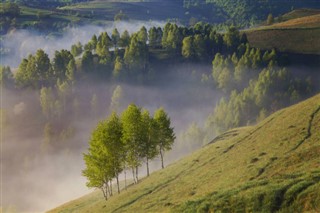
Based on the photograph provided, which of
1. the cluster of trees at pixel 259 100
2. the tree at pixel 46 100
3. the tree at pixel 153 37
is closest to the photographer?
the cluster of trees at pixel 259 100

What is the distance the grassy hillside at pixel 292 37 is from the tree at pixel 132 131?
121 meters

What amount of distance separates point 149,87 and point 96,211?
109117 millimetres

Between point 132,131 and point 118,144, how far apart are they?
3655 mm

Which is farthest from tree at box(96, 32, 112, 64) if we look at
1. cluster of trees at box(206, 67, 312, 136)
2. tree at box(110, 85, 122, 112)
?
cluster of trees at box(206, 67, 312, 136)

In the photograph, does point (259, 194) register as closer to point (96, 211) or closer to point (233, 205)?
point (233, 205)

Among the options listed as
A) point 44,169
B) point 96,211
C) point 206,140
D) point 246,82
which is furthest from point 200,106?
point 96,211

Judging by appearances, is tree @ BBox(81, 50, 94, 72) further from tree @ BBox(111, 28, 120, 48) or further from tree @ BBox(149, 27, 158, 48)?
tree @ BBox(149, 27, 158, 48)

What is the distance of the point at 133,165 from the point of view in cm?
7069

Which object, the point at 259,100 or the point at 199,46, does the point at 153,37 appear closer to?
the point at 199,46

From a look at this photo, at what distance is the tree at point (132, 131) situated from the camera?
223ft

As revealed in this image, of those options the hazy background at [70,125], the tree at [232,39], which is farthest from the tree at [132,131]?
the tree at [232,39]

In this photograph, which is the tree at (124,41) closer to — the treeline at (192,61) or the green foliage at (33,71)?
the treeline at (192,61)

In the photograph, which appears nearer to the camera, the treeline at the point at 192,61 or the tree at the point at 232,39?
the treeline at the point at 192,61

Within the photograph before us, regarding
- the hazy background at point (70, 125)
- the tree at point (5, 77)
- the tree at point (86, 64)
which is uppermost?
the tree at point (86, 64)
